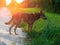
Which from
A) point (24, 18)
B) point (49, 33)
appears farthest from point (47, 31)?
point (24, 18)

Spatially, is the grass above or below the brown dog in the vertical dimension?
below

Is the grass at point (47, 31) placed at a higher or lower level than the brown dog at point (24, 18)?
lower

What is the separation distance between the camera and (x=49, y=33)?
182cm

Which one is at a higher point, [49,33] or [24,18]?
[24,18]

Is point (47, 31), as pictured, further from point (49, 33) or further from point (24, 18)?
point (24, 18)

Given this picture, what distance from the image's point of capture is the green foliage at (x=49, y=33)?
1.81 meters

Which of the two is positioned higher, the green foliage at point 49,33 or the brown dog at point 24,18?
the brown dog at point 24,18

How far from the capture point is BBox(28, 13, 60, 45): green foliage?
181 centimetres

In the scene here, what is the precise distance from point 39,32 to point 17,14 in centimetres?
25

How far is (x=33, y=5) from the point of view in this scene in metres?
1.84

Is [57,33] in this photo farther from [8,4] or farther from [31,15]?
[8,4]

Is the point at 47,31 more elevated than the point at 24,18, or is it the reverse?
the point at 24,18

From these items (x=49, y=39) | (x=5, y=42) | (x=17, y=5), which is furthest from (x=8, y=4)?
(x=49, y=39)

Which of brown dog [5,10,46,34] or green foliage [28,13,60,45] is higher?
brown dog [5,10,46,34]
